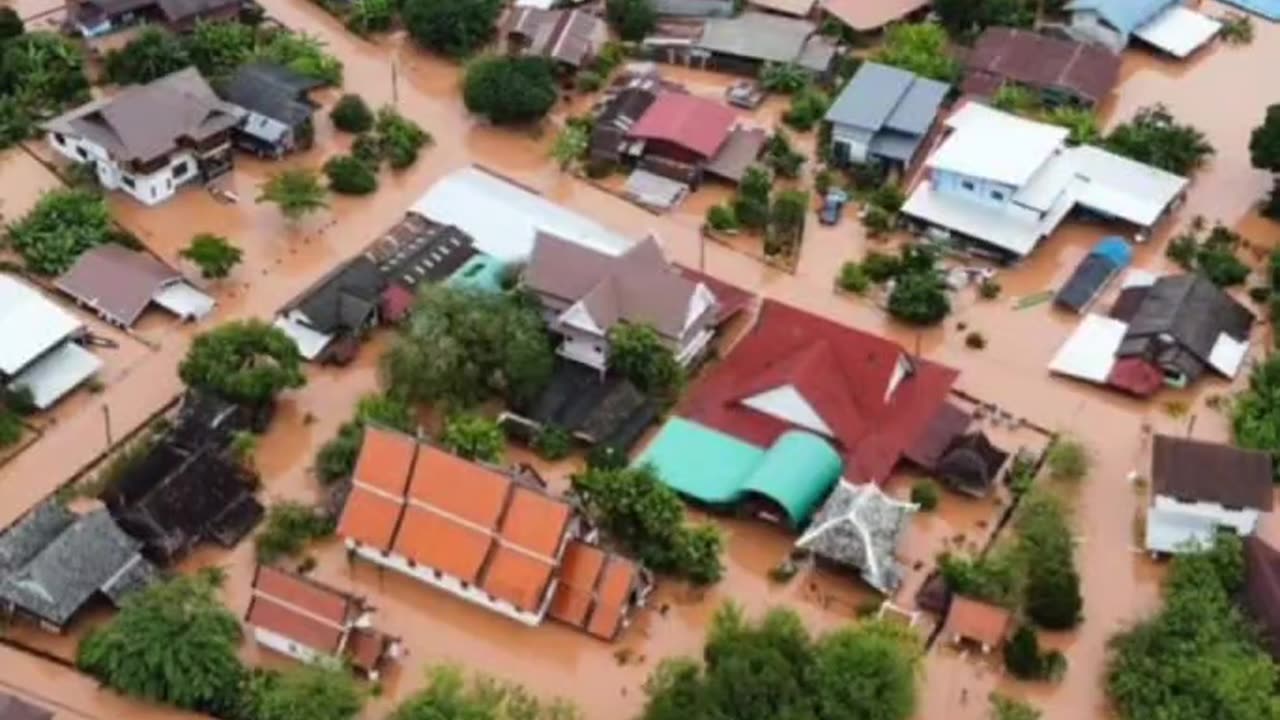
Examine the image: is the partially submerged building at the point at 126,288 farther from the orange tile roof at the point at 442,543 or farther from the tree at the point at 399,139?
the orange tile roof at the point at 442,543

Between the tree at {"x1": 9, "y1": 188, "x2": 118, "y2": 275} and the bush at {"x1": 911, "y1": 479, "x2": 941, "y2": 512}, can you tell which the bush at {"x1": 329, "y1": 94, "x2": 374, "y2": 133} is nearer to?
the tree at {"x1": 9, "y1": 188, "x2": 118, "y2": 275}

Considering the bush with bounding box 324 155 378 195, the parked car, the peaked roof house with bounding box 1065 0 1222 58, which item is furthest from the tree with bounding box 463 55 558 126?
the peaked roof house with bounding box 1065 0 1222 58

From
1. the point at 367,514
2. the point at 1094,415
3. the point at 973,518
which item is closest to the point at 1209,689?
the point at 973,518

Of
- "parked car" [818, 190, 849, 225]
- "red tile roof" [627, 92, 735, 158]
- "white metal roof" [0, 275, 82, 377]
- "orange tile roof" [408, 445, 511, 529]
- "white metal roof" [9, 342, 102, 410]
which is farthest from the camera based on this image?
"red tile roof" [627, 92, 735, 158]

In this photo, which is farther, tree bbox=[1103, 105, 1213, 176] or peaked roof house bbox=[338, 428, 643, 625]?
tree bbox=[1103, 105, 1213, 176]

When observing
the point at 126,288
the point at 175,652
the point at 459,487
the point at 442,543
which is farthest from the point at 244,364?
the point at 175,652

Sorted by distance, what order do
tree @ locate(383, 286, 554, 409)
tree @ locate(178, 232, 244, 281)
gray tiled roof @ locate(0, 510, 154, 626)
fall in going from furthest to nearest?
tree @ locate(178, 232, 244, 281), tree @ locate(383, 286, 554, 409), gray tiled roof @ locate(0, 510, 154, 626)
